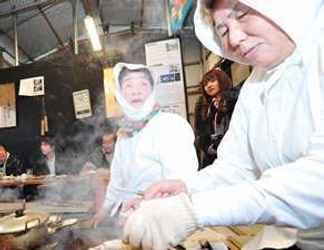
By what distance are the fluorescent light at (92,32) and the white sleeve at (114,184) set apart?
1.67 ft

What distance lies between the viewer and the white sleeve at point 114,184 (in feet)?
6.19

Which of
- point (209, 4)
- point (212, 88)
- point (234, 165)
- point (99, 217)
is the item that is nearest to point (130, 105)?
point (212, 88)

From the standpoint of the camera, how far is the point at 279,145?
2.44 feet

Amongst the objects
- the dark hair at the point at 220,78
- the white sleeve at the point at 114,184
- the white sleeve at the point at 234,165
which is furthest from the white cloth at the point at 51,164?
the white sleeve at the point at 234,165

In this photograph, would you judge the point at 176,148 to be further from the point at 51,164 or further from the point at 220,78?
the point at 51,164

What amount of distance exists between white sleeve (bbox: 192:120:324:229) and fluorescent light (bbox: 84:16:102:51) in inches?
61.0

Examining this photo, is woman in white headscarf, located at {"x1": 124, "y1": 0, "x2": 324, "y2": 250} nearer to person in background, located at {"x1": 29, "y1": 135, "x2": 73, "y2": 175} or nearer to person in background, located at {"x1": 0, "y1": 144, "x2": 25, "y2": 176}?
person in background, located at {"x1": 29, "y1": 135, "x2": 73, "y2": 175}

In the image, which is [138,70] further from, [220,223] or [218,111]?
→ [220,223]

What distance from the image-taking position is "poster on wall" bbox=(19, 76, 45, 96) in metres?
2.18

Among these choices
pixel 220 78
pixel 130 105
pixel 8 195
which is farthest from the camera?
pixel 8 195

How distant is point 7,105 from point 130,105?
2.83 ft

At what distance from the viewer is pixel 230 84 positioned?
156 cm

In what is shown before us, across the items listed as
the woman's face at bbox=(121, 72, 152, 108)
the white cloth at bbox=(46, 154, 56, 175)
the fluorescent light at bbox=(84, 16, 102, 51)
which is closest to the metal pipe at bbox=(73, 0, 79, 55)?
the fluorescent light at bbox=(84, 16, 102, 51)

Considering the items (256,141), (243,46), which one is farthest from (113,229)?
(243,46)
